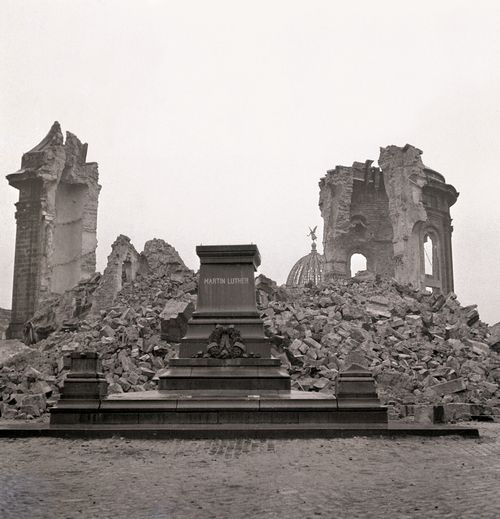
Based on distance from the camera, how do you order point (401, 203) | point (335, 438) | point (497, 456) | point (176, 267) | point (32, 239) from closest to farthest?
point (497, 456) → point (335, 438) → point (176, 267) → point (32, 239) → point (401, 203)

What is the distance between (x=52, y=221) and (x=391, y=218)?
53.4ft

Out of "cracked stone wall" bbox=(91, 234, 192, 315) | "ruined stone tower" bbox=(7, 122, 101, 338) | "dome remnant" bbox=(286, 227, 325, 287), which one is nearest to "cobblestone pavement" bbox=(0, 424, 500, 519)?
"cracked stone wall" bbox=(91, 234, 192, 315)

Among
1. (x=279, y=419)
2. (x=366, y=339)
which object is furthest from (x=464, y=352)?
(x=279, y=419)

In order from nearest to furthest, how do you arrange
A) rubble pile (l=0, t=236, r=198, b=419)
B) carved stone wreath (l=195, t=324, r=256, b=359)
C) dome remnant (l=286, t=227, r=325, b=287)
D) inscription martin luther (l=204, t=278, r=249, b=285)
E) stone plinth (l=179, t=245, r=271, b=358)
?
1. carved stone wreath (l=195, t=324, r=256, b=359)
2. stone plinth (l=179, t=245, r=271, b=358)
3. inscription martin luther (l=204, t=278, r=249, b=285)
4. rubble pile (l=0, t=236, r=198, b=419)
5. dome remnant (l=286, t=227, r=325, b=287)

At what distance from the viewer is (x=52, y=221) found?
30.1 metres

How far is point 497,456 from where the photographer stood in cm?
756

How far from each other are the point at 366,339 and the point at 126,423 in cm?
925

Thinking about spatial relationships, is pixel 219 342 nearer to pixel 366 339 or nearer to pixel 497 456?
pixel 497 456

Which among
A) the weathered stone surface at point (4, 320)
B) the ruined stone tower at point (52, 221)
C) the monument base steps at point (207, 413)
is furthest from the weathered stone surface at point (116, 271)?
the monument base steps at point (207, 413)

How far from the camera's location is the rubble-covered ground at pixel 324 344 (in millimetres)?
14008

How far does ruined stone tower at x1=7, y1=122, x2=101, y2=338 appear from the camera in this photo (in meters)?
29.5

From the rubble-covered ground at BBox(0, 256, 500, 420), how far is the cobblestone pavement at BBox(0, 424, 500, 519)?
2926mm

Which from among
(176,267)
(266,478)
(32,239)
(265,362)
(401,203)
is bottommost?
(266,478)

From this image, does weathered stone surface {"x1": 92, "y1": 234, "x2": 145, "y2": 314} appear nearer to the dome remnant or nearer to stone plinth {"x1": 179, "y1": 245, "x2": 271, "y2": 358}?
stone plinth {"x1": 179, "y1": 245, "x2": 271, "y2": 358}
